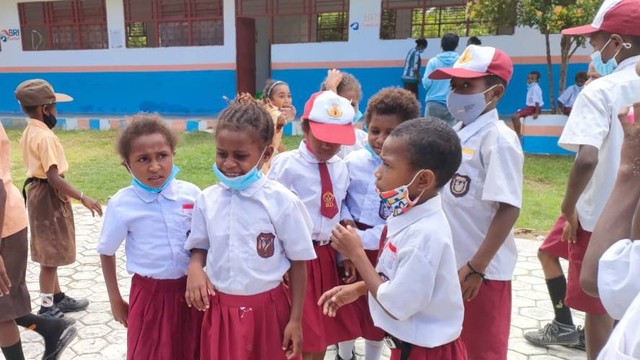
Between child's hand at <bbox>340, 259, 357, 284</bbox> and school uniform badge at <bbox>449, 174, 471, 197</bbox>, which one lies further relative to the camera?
child's hand at <bbox>340, 259, 357, 284</bbox>

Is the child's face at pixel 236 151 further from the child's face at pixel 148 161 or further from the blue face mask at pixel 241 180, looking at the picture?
the child's face at pixel 148 161

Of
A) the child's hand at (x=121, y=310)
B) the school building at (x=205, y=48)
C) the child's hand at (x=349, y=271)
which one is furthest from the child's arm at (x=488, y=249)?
the school building at (x=205, y=48)

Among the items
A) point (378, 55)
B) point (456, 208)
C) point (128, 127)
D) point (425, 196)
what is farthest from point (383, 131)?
point (378, 55)

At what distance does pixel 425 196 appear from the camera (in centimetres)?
164

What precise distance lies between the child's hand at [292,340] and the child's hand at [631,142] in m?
1.20

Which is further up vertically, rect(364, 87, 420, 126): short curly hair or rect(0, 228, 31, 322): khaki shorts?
rect(364, 87, 420, 126): short curly hair

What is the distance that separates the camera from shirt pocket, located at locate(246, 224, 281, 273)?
184 centimetres

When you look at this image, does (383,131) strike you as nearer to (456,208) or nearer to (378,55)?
(456,208)

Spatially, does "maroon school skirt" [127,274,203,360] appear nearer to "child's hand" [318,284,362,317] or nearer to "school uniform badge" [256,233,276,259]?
"school uniform badge" [256,233,276,259]

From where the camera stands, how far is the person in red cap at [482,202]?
1.91m

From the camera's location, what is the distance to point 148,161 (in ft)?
6.57

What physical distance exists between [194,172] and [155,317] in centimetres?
566

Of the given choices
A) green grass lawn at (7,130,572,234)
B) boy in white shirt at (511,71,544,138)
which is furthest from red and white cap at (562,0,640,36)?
boy in white shirt at (511,71,544,138)

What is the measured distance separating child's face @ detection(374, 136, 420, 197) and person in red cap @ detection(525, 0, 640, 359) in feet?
3.05
